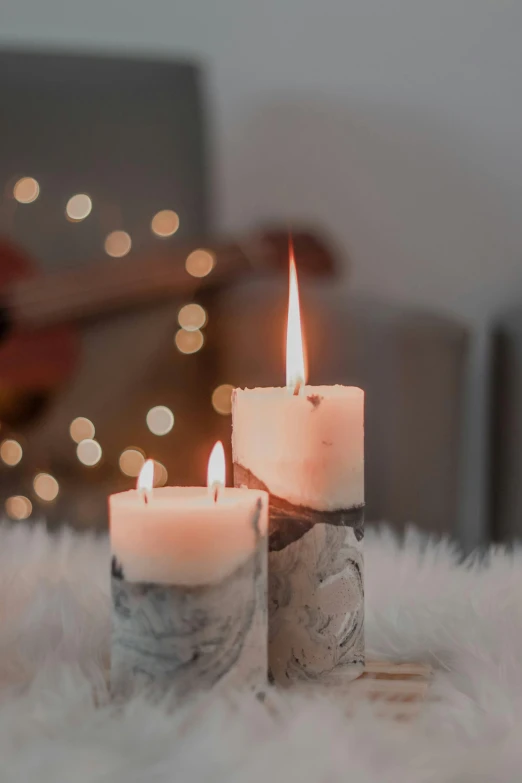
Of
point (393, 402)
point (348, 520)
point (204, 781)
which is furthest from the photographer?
point (393, 402)

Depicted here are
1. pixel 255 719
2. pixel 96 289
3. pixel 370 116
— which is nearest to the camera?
pixel 255 719

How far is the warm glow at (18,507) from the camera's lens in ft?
4.09

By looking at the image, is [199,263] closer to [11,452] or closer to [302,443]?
[11,452]

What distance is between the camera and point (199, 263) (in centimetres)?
127

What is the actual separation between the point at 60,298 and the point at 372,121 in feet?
1.93

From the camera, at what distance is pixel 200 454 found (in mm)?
1265

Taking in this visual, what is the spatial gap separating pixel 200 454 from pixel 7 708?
0.87 meters

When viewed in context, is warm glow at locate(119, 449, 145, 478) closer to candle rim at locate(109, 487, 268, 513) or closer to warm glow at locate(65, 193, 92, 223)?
warm glow at locate(65, 193, 92, 223)

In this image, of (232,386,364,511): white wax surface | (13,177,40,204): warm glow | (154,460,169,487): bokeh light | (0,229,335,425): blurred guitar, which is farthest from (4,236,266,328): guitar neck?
(232,386,364,511): white wax surface

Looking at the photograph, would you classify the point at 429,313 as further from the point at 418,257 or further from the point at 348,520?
the point at 348,520

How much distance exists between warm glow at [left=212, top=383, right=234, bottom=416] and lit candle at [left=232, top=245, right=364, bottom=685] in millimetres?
805

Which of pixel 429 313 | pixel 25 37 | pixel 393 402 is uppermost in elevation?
pixel 25 37

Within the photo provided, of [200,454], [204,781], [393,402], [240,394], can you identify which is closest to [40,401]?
[200,454]

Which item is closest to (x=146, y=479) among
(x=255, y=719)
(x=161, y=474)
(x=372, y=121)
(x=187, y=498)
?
(x=187, y=498)
